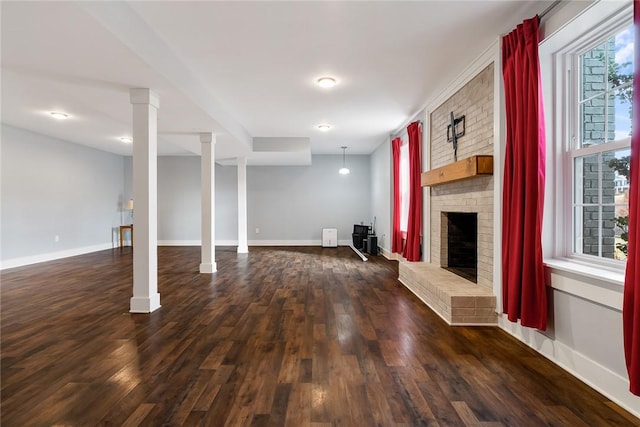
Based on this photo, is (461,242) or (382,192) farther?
(382,192)

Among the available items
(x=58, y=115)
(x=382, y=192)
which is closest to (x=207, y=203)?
(x=58, y=115)

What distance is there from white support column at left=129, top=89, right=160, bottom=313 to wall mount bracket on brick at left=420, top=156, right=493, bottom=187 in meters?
3.34

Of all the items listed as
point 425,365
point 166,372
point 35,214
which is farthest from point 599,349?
point 35,214

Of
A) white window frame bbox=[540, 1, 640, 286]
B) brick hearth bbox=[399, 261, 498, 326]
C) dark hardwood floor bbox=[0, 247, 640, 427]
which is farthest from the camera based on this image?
brick hearth bbox=[399, 261, 498, 326]

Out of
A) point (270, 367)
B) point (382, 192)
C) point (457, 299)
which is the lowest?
point (270, 367)

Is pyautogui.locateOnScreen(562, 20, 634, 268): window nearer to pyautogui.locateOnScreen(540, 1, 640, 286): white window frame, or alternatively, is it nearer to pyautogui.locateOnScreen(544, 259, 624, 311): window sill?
pyautogui.locateOnScreen(540, 1, 640, 286): white window frame

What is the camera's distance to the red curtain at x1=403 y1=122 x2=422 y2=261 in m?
5.52

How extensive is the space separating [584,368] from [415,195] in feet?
12.4

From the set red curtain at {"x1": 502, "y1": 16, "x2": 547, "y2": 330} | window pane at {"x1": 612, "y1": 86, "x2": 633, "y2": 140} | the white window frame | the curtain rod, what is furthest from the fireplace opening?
the curtain rod

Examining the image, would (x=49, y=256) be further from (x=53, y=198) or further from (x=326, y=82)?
(x=326, y=82)

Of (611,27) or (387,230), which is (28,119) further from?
(611,27)

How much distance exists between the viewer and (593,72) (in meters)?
2.39

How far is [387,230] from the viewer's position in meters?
7.58

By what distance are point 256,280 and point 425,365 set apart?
131 inches
